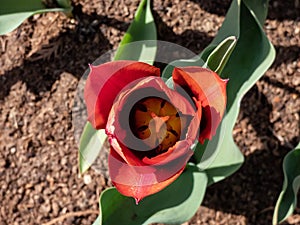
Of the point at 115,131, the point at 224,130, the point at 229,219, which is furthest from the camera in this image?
the point at 229,219

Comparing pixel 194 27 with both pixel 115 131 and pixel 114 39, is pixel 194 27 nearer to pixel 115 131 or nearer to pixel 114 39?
pixel 114 39

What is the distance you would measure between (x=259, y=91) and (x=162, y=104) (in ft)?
2.47

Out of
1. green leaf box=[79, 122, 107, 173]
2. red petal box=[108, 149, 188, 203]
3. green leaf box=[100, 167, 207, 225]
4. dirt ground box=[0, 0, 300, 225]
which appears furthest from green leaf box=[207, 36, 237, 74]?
dirt ground box=[0, 0, 300, 225]

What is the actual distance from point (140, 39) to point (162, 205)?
0.44m

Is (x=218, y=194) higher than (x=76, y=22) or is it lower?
→ lower

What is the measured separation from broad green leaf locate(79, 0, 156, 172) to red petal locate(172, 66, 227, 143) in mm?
509

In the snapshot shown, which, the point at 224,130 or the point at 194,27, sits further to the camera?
the point at 194,27

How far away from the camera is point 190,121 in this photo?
0.92m

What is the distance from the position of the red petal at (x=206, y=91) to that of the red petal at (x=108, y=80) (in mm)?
49

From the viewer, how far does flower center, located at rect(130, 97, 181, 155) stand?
97 cm

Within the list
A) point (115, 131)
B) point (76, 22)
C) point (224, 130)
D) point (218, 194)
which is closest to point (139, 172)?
point (115, 131)

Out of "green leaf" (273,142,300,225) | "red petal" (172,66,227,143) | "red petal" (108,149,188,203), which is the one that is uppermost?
"red petal" (172,66,227,143)

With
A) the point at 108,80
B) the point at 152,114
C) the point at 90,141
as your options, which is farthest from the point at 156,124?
the point at 90,141

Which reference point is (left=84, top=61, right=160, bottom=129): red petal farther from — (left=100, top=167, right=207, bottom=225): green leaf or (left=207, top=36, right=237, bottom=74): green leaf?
(left=100, top=167, right=207, bottom=225): green leaf
